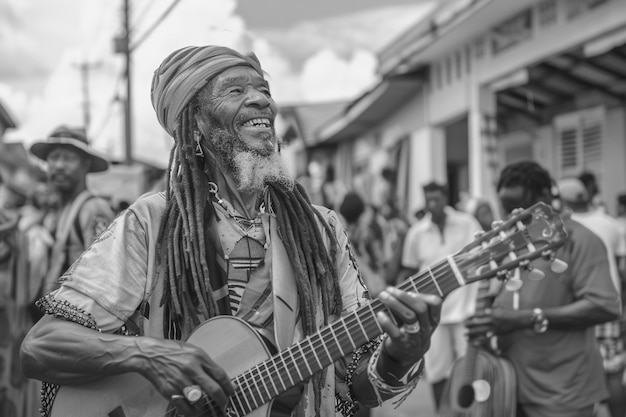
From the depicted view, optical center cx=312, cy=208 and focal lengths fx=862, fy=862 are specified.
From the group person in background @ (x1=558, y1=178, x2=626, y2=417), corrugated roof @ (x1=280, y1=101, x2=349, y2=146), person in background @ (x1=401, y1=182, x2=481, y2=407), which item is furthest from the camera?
corrugated roof @ (x1=280, y1=101, x2=349, y2=146)

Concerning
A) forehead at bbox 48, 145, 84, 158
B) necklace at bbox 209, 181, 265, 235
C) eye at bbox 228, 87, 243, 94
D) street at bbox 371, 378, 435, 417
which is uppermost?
forehead at bbox 48, 145, 84, 158

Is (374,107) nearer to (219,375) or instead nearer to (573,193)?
(573,193)

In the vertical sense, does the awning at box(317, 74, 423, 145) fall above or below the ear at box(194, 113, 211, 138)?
above

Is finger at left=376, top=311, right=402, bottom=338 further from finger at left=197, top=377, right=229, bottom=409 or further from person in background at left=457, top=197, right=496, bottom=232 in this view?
person in background at left=457, top=197, right=496, bottom=232

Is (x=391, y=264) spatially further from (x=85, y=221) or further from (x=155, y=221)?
(x=155, y=221)

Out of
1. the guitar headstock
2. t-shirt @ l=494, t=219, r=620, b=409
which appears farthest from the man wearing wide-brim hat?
the guitar headstock

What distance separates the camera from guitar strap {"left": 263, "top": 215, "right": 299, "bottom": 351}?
7.95 feet

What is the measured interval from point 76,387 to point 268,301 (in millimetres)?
586

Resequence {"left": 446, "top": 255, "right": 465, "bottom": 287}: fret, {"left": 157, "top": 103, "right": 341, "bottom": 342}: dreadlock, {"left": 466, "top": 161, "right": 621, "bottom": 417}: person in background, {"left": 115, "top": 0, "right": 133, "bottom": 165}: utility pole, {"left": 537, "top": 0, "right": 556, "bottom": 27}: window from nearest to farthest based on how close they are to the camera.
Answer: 1. {"left": 446, "top": 255, "right": 465, "bottom": 287}: fret
2. {"left": 157, "top": 103, "right": 341, "bottom": 342}: dreadlock
3. {"left": 466, "top": 161, "right": 621, "bottom": 417}: person in background
4. {"left": 537, "top": 0, "right": 556, "bottom": 27}: window
5. {"left": 115, "top": 0, "right": 133, "bottom": 165}: utility pole

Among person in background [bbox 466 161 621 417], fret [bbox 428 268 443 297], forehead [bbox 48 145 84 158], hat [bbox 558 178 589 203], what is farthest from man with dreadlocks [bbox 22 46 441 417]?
hat [bbox 558 178 589 203]

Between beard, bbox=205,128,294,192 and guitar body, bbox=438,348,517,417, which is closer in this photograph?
beard, bbox=205,128,294,192

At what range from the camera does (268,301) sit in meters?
2.50

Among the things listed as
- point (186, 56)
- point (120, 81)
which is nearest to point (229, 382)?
Result: point (186, 56)

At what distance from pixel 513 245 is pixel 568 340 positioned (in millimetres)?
2036
